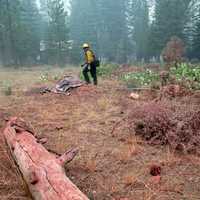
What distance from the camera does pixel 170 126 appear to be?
7.13 m

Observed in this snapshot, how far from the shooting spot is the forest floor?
505cm

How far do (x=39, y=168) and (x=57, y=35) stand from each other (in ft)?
123

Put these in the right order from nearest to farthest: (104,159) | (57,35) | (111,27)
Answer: (104,159)
(57,35)
(111,27)

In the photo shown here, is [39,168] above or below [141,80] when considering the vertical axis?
above

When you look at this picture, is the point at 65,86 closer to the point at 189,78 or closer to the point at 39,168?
the point at 189,78

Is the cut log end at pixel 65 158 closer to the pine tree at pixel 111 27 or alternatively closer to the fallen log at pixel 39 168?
the fallen log at pixel 39 168

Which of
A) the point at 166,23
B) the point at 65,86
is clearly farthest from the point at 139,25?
the point at 65,86

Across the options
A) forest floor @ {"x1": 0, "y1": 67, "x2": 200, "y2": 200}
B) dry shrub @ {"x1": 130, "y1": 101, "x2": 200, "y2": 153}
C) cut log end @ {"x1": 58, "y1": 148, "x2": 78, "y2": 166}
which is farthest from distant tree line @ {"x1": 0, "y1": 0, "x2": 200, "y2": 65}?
cut log end @ {"x1": 58, "y1": 148, "x2": 78, "y2": 166}

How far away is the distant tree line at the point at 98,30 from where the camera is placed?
38.9m

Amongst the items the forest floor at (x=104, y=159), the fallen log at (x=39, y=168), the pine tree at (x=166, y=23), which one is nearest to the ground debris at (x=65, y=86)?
the forest floor at (x=104, y=159)

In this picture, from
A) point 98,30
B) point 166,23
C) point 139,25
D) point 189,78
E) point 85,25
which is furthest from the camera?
point 98,30

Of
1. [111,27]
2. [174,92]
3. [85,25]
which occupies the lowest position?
[174,92]

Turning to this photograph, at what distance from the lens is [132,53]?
174ft

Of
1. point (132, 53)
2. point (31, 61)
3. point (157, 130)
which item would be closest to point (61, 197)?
point (157, 130)
